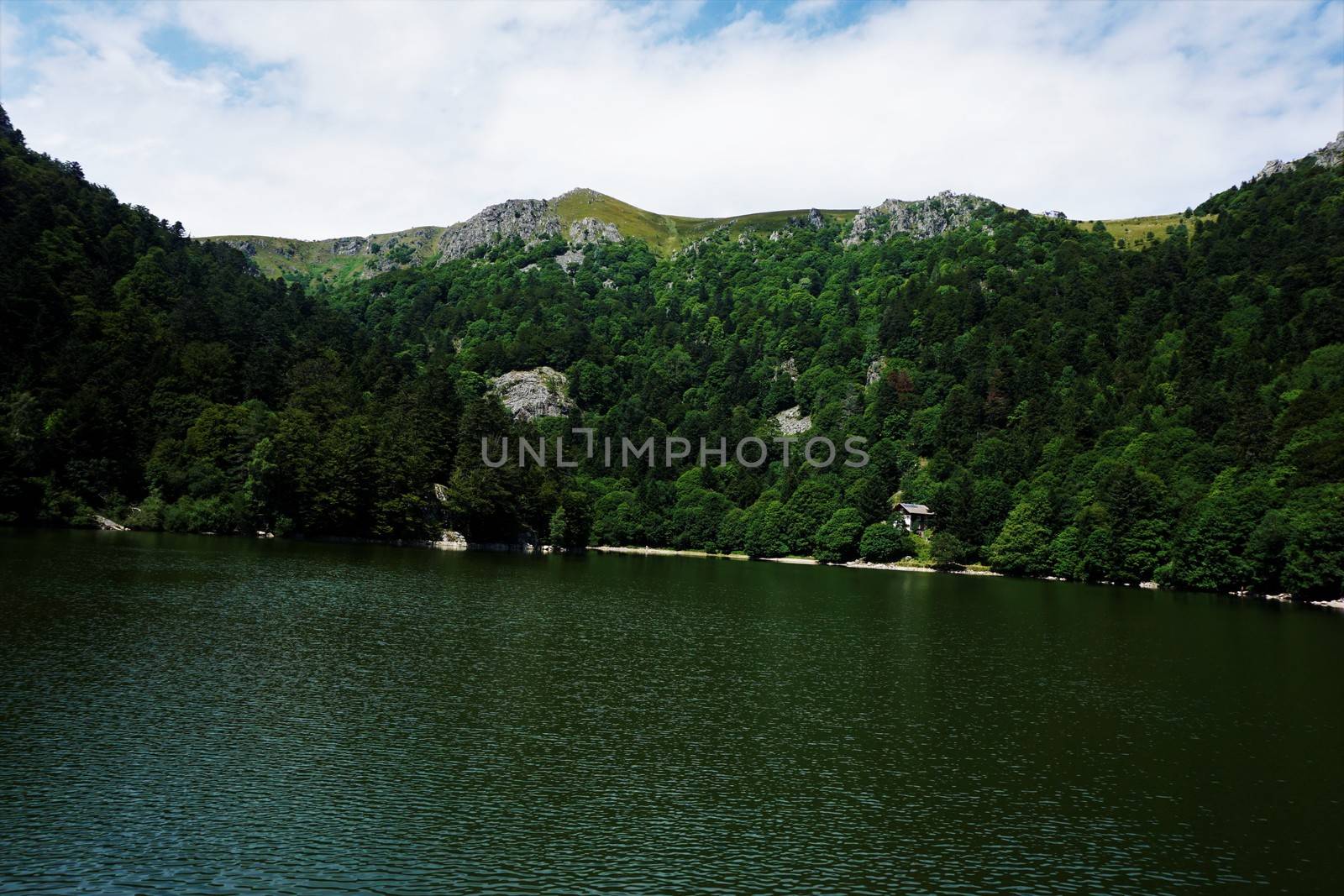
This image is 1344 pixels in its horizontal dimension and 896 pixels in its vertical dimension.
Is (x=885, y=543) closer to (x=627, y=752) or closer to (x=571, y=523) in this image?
(x=571, y=523)

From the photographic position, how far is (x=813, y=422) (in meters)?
194

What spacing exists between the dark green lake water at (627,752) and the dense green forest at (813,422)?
183 feet

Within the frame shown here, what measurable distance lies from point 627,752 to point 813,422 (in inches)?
6571

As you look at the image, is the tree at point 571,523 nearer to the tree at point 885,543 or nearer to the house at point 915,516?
the tree at point 885,543

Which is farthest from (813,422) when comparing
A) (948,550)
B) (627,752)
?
(627,752)

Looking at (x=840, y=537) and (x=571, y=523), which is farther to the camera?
(x=840, y=537)

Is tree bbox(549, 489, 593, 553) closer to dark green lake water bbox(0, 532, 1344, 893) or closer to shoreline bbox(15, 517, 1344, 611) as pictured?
shoreline bbox(15, 517, 1344, 611)

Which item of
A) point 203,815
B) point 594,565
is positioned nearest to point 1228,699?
point 203,815

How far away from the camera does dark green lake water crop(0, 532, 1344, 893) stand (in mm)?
21766

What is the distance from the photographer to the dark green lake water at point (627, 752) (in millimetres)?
21766

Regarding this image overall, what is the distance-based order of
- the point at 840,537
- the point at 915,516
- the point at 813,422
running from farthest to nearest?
the point at 813,422
the point at 915,516
the point at 840,537

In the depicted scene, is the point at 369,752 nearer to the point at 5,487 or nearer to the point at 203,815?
the point at 203,815

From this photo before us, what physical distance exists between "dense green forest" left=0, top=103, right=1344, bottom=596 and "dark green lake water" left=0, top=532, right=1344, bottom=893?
183 ft

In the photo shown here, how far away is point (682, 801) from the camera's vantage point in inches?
1035
